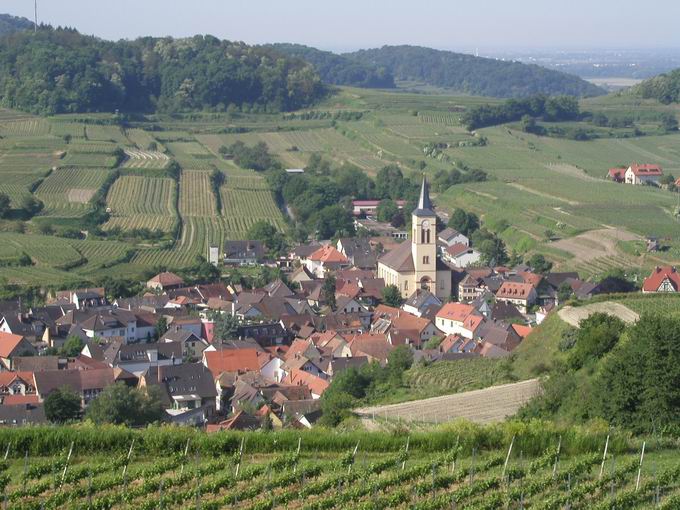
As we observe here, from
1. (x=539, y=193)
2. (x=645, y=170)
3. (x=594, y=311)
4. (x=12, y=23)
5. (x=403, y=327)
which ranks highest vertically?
(x=12, y=23)

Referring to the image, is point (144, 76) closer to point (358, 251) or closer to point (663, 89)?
point (663, 89)

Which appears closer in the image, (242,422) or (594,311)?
(242,422)

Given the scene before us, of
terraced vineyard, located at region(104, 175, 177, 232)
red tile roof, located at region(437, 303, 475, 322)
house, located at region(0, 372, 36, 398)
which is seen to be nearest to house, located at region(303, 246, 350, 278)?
terraced vineyard, located at region(104, 175, 177, 232)

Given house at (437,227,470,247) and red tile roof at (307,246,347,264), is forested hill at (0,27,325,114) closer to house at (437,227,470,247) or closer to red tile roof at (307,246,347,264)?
house at (437,227,470,247)

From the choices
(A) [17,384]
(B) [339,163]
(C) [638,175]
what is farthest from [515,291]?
(B) [339,163]

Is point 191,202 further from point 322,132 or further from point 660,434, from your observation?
point 660,434

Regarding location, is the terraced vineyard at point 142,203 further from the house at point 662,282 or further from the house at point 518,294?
the house at point 662,282
